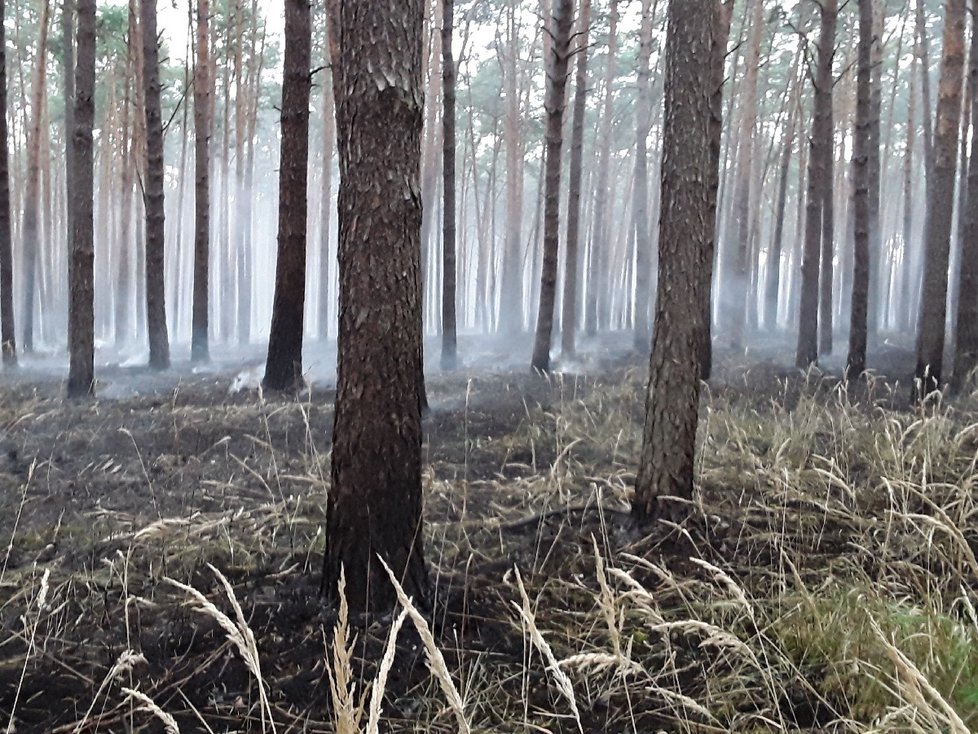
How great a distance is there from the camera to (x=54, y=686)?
2588 millimetres

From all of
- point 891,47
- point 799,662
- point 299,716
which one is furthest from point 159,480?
point 891,47

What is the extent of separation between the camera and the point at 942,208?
→ 27.2 feet

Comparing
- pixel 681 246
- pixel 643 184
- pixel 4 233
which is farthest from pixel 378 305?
pixel 643 184

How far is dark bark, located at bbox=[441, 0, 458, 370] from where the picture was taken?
11453 mm

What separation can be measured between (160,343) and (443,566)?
33.9ft

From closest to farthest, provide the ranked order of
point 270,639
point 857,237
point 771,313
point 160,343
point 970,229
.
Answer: point 270,639
point 970,229
point 857,237
point 160,343
point 771,313

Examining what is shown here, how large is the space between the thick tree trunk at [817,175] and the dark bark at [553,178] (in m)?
3.34

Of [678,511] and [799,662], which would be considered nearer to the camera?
[799,662]

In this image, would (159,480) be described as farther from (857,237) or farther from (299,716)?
(857,237)

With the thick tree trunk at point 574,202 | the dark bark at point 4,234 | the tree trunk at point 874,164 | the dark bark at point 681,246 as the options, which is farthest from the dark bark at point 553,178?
the dark bark at point 4,234

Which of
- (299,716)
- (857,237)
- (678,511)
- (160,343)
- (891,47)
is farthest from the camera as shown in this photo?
(891,47)

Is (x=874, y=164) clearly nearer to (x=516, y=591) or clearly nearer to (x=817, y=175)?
(x=817, y=175)

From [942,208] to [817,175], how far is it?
3.08 m

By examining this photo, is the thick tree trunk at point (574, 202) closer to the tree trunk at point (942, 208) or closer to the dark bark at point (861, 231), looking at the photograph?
the dark bark at point (861, 231)
